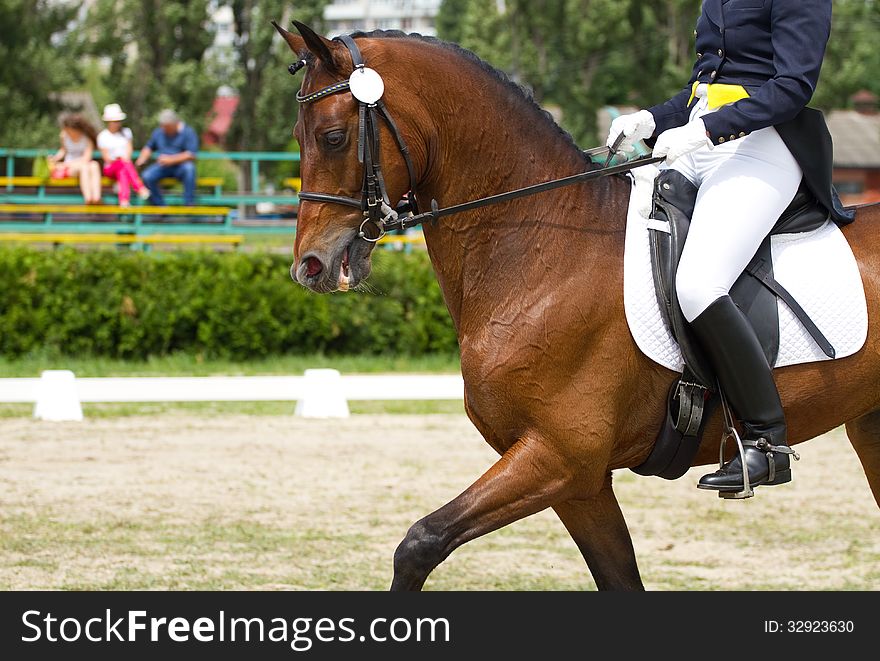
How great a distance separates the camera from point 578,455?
11.6ft

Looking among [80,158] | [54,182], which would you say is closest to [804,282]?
[80,158]

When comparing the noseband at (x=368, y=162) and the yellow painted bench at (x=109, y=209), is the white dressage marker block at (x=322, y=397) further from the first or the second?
the noseband at (x=368, y=162)

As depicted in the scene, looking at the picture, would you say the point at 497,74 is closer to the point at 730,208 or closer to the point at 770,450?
the point at 730,208

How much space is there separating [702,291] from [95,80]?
52.2 meters

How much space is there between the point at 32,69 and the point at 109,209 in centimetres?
816

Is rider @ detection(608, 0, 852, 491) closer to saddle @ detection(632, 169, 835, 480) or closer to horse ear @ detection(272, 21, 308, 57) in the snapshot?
saddle @ detection(632, 169, 835, 480)

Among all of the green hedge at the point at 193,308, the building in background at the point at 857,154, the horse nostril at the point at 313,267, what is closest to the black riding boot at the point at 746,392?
the horse nostril at the point at 313,267

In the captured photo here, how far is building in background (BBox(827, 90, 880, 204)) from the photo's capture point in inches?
2003

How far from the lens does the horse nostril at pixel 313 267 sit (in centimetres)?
348

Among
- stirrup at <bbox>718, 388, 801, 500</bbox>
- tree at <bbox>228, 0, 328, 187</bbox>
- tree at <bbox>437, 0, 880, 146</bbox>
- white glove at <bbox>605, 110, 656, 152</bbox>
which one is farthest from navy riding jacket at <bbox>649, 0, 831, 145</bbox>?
tree at <bbox>437, 0, 880, 146</bbox>

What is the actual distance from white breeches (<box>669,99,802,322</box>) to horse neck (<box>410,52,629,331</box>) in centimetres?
26

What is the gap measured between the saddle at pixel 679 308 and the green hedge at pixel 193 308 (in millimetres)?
8570
